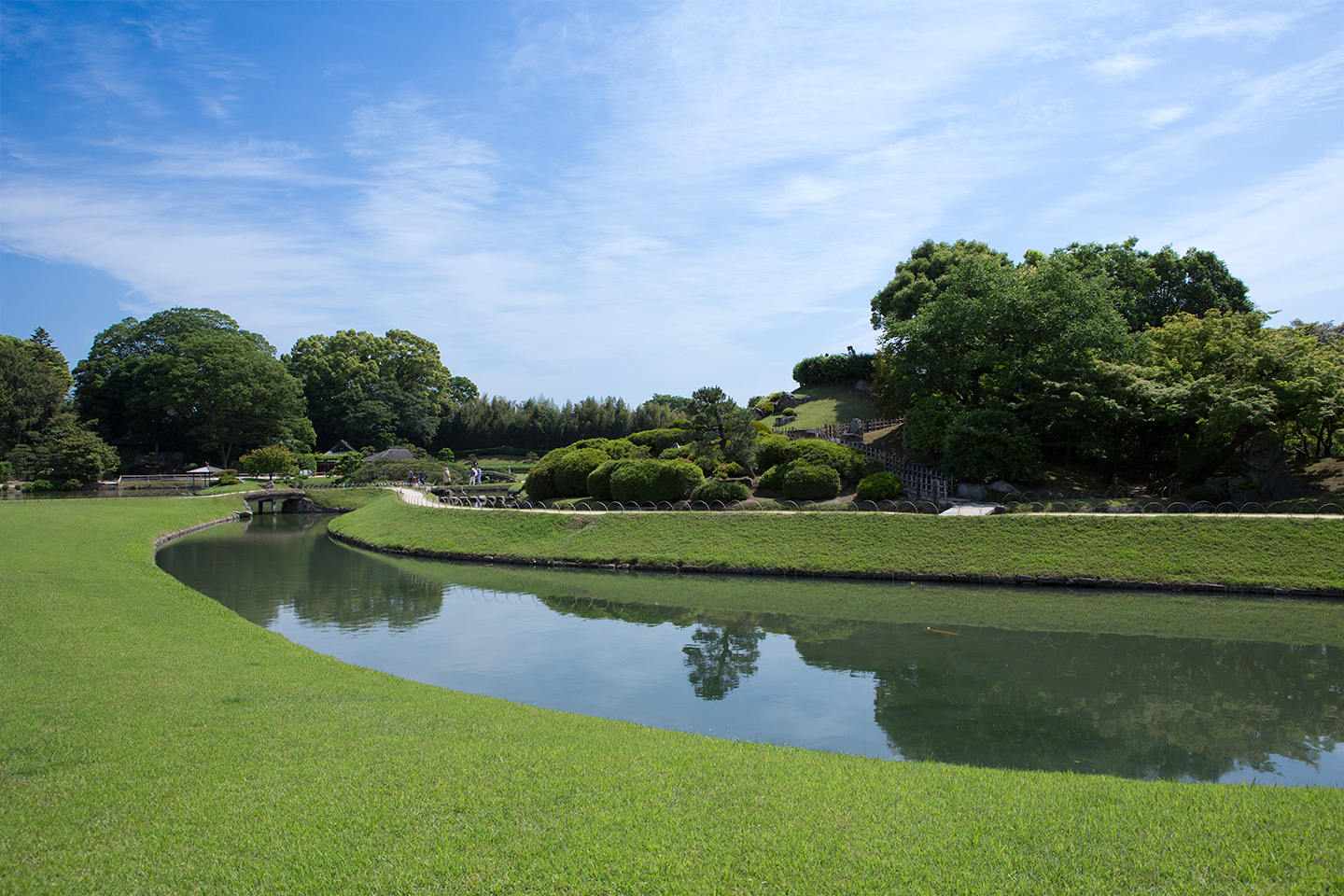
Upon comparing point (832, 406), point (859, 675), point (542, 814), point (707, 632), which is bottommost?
point (707, 632)

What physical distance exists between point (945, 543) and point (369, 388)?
6230 centimetres

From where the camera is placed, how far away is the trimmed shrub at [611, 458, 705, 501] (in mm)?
26500

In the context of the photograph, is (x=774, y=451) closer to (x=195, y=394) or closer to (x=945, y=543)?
(x=945, y=543)

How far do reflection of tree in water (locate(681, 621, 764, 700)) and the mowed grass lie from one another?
3130mm

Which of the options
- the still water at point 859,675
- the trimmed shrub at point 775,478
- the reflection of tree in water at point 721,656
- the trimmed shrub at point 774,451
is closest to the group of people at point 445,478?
the trimmed shrub at point 774,451

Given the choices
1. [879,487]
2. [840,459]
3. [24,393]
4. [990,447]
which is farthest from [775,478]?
[24,393]

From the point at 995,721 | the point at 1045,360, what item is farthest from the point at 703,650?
→ the point at 1045,360

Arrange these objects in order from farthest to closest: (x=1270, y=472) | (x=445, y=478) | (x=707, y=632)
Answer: (x=445, y=478)
(x=1270, y=472)
(x=707, y=632)

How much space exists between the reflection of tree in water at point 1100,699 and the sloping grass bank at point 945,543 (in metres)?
4.75

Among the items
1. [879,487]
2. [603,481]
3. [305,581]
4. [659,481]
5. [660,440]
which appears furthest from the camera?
[660,440]

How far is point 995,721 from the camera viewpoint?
29.2ft

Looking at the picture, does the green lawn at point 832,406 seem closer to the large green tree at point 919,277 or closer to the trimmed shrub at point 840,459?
the large green tree at point 919,277

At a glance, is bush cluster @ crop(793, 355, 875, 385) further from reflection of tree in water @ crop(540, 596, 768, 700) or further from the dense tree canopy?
reflection of tree in water @ crop(540, 596, 768, 700)

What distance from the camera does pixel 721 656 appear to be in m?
12.7
